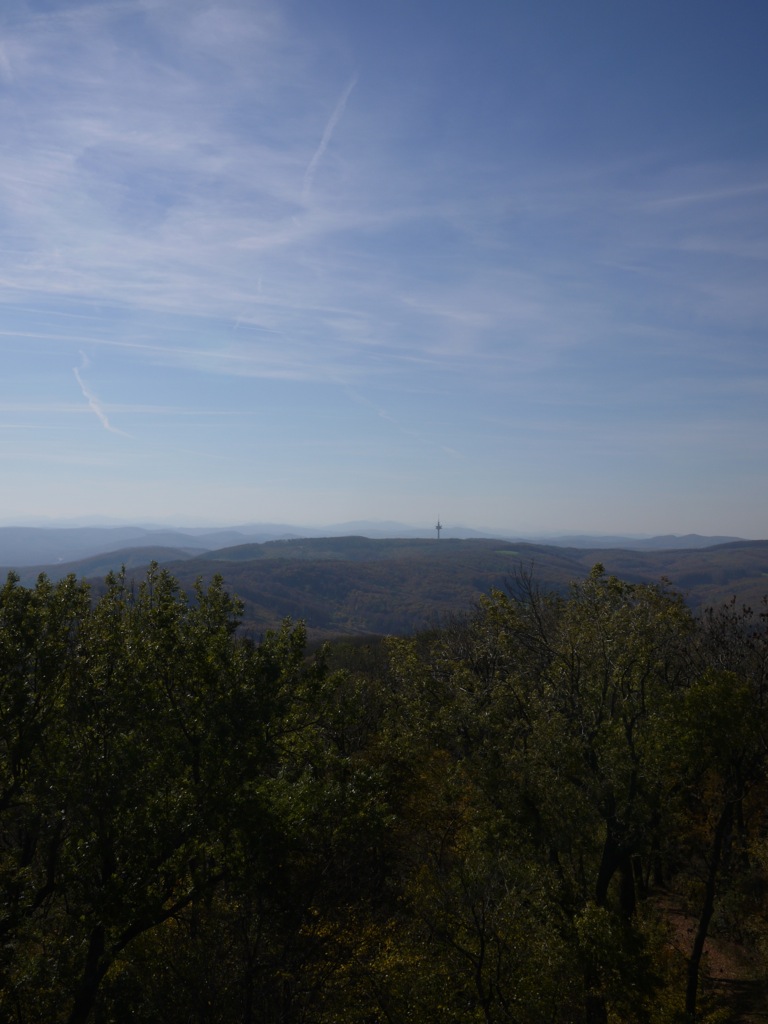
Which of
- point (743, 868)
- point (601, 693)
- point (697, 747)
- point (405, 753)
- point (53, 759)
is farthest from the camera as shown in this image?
point (743, 868)

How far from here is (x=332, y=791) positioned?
1739cm

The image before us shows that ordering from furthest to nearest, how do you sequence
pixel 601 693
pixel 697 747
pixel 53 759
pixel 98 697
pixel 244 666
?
pixel 601 693
pixel 697 747
pixel 244 666
pixel 98 697
pixel 53 759

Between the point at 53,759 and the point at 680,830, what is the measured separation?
25.0 meters

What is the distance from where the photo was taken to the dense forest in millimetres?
14516

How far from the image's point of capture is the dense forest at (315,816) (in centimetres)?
1452

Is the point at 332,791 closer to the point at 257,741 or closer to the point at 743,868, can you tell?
the point at 257,741

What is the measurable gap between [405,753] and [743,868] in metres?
16.0

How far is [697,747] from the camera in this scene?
20359 mm

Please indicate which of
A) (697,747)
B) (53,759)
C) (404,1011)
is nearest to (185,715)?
(53,759)

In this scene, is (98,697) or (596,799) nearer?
(98,697)

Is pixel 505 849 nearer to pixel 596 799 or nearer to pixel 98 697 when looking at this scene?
pixel 596 799

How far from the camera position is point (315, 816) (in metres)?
17.5

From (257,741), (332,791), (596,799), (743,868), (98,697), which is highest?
(98,697)

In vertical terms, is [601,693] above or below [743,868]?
above
